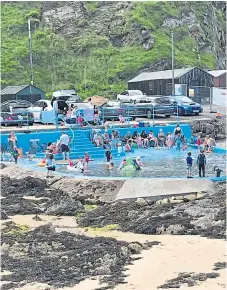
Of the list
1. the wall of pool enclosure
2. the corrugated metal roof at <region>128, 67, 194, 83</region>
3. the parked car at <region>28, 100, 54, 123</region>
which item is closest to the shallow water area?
the wall of pool enclosure

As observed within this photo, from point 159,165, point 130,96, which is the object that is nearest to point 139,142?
point 159,165

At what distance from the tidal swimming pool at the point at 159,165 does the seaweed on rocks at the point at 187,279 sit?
8780 millimetres

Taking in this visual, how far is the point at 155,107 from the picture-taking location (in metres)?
34.8

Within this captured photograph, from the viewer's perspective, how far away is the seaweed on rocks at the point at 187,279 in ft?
36.6

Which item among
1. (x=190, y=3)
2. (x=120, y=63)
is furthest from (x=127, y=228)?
(x=190, y=3)

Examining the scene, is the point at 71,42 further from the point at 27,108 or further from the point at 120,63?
the point at 27,108

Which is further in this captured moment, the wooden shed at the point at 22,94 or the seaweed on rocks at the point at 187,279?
the wooden shed at the point at 22,94

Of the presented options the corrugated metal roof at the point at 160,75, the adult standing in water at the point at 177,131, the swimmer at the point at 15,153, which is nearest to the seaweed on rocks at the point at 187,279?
the swimmer at the point at 15,153

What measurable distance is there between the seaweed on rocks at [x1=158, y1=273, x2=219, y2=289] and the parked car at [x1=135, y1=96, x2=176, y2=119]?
23.2 metres

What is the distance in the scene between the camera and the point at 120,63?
183 feet

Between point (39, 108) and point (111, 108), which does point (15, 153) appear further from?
point (111, 108)

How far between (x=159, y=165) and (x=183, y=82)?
22548mm

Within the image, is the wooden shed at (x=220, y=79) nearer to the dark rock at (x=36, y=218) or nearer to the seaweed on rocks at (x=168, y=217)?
the seaweed on rocks at (x=168, y=217)

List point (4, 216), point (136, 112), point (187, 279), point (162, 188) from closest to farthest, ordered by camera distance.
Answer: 1. point (187, 279)
2. point (4, 216)
3. point (162, 188)
4. point (136, 112)
